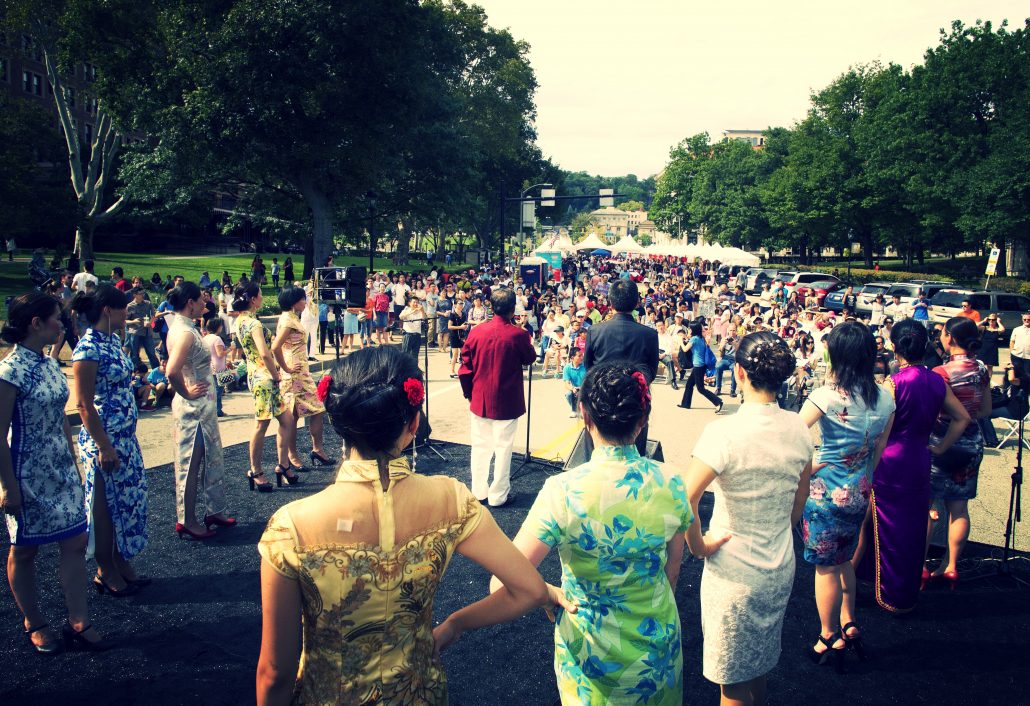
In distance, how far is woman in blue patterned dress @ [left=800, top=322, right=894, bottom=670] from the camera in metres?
3.64

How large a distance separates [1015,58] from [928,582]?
3873 centimetres

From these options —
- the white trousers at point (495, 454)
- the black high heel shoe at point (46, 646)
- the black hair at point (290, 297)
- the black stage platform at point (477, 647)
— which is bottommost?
the black stage platform at point (477, 647)

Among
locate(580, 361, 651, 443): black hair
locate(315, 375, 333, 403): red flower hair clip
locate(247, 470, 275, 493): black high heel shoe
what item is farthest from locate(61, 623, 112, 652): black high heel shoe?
locate(580, 361, 651, 443): black hair

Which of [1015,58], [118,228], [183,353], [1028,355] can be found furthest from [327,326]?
[118,228]

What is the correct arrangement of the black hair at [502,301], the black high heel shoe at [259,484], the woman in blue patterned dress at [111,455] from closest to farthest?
the woman in blue patterned dress at [111,455]
the black hair at [502,301]
the black high heel shoe at [259,484]

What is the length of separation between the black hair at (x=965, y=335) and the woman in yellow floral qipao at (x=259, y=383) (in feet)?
18.5

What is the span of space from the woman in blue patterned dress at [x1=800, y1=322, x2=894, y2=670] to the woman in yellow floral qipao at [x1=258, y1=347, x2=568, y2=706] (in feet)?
7.95

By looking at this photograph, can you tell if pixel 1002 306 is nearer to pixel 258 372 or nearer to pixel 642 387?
pixel 258 372

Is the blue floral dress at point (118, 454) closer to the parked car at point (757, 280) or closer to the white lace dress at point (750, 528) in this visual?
the white lace dress at point (750, 528)

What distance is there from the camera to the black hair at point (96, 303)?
4254mm

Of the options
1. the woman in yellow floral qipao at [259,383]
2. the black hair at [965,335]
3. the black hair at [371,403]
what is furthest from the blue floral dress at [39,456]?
the black hair at [965,335]

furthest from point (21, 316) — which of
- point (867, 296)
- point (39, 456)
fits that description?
point (867, 296)

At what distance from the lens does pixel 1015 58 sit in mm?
32688

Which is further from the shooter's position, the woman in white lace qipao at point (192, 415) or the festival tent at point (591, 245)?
the festival tent at point (591, 245)
